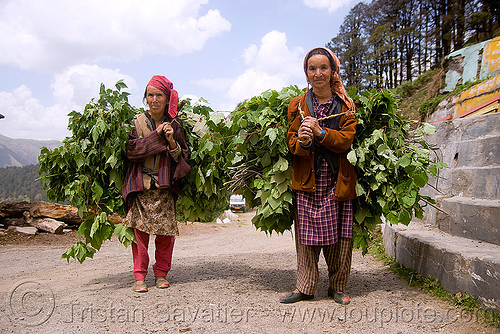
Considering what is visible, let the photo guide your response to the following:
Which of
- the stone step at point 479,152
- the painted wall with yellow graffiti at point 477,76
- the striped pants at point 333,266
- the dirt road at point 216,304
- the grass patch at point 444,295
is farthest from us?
the painted wall with yellow graffiti at point 477,76

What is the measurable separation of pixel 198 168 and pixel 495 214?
110 inches

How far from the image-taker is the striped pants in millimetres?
3168

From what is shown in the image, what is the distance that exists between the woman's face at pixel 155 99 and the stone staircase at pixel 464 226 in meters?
2.72

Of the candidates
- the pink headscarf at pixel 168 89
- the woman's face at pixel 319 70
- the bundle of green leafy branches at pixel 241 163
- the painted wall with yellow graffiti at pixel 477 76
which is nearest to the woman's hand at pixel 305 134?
the bundle of green leafy branches at pixel 241 163

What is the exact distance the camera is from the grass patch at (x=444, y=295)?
2518mm

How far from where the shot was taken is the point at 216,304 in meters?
3.13

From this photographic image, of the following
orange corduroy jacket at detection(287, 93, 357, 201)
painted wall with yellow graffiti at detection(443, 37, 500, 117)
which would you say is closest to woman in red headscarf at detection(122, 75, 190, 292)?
orange corduroy jacket at detection(287, 93, 357, 201)

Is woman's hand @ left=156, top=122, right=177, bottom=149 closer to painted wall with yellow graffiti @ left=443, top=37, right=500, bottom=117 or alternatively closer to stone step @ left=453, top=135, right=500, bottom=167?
stone step @ left=453, top=135, right=500, bottom=167

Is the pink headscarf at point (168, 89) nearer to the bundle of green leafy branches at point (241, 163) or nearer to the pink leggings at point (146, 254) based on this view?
the bundle of green leafy branches at point (241, 163)

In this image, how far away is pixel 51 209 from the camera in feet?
29.1

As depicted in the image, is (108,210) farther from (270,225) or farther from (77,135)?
(270,225)

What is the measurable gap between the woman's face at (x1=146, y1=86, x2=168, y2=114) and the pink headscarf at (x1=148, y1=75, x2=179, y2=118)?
0.13 feet

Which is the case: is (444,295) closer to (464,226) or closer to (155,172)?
(464,226)

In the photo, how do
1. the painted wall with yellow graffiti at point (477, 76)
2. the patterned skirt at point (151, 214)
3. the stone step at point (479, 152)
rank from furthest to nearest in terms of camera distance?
the painted wall with yellow graffiti at point (477, 76), the stone step at point (479, 152), the patterned skirt at point (151, 214)
